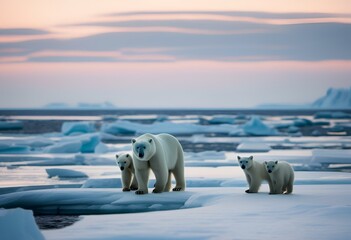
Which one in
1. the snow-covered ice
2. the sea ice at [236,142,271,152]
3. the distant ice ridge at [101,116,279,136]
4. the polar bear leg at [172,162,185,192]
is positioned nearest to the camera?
the snow-covered ice

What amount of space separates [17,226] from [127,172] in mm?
3907

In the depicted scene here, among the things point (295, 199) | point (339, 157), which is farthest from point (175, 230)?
point (339, 157)

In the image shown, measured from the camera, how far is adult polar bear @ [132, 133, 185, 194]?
8508 mm

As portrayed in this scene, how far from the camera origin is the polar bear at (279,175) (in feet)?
29.1

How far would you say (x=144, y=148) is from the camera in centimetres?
846

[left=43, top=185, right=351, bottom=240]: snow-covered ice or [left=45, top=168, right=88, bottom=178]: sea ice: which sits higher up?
[left=43, top=185, right=351, bottom=240]: snow-covered ice

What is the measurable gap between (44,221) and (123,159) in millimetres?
1593

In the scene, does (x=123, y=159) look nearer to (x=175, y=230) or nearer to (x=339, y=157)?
(x=175, y=230)

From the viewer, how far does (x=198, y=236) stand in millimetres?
5906

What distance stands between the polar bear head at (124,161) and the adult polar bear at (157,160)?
1.00 feet

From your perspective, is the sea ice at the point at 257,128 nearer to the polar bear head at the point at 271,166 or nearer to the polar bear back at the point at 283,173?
the polar bear back at the point at 283,173

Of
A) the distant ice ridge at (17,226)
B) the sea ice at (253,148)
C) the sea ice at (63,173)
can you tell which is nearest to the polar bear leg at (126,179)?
the distant ice ridge at (17,226)

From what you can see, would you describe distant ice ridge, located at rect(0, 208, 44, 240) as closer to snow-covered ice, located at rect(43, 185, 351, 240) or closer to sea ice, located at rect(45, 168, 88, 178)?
snow-covered ice, located at rect(43, 185, 351, 240)

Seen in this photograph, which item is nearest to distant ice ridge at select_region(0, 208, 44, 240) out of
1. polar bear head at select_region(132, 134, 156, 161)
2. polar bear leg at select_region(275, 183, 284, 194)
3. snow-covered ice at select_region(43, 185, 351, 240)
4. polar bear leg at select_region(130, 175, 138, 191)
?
snow-covered ice at select_region(43, 185, 351, 240)
